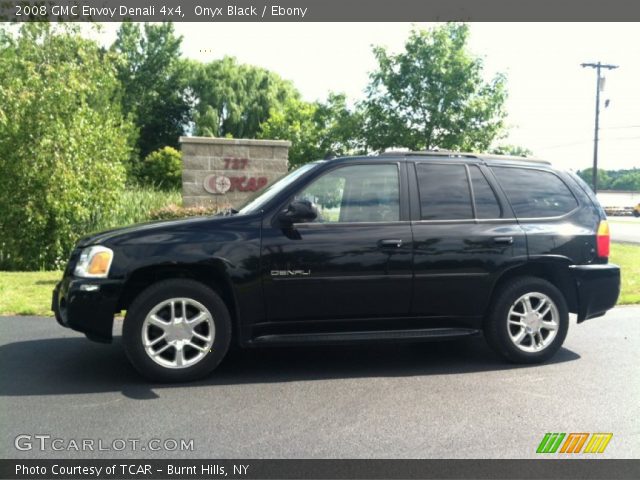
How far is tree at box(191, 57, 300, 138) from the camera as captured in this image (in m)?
48.5

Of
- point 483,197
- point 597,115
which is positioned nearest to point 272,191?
point 483,197

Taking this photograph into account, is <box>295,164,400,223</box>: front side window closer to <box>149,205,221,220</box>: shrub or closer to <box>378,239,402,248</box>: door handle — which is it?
<box>378,239,402,248</box>: door handle

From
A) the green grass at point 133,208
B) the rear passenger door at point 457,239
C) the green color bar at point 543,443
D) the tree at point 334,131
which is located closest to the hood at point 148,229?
the rear passenger door at point 457,239

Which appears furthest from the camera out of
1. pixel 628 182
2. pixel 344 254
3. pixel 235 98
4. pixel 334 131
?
pixel 628 182

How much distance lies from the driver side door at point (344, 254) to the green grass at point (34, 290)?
407 centimetres

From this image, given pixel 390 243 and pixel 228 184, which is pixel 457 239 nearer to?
pixel 390 243

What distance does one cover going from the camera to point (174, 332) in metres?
4.78

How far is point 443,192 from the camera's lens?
5.46 meters

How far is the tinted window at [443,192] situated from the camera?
5.37m

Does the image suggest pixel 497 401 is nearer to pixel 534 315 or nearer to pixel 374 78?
pixel 534 315

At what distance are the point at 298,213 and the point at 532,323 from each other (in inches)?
93.9

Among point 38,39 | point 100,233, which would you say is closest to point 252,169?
point 38,39

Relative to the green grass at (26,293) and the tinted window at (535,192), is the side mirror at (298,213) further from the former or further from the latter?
the green grass at (26,293)

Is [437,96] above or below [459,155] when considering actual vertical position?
above
